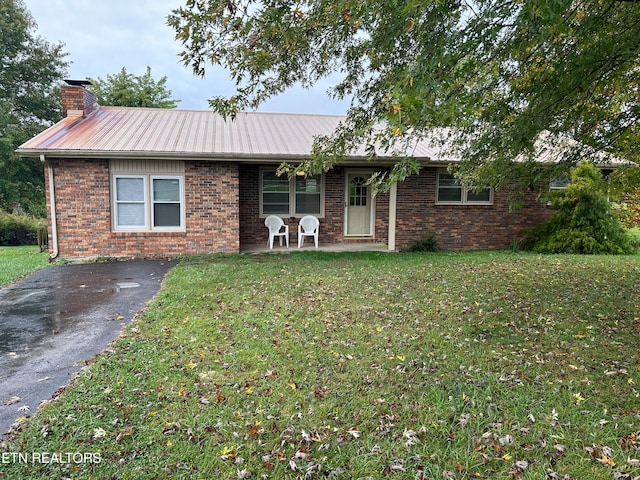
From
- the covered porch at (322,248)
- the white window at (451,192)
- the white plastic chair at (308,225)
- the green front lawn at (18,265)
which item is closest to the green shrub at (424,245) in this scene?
the covered porch at (322,248)

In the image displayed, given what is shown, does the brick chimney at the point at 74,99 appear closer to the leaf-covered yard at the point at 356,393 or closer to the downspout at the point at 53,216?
the downspout at the point at 53,216

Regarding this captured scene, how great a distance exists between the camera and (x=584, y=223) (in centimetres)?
1145

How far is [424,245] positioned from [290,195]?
4138mm

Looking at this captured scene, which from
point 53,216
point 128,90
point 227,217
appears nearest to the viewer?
point 53,216

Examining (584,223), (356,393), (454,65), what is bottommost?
(356,393)

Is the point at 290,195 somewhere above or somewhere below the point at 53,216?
above

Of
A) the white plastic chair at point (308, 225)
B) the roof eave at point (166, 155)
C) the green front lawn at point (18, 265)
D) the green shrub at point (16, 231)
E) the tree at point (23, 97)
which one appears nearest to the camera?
the green front lawn at point (18, 265)

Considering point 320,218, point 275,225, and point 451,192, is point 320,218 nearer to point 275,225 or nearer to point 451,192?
point 275,225

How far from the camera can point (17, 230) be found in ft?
53.7

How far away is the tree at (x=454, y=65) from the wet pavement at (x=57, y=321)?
10.3 feet

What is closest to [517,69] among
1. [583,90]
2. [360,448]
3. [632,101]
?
[583,90]

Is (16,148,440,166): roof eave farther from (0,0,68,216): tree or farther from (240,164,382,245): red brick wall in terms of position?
(0,0,68,216): tree

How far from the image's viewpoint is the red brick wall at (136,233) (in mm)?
9789

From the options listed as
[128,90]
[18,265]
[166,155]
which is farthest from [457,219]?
[128,90]
